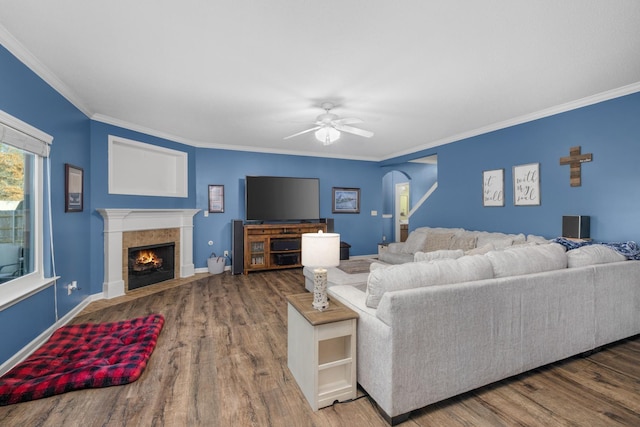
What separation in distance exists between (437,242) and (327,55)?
11.5 ft

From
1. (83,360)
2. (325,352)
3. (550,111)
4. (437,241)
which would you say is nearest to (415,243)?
(437,241)

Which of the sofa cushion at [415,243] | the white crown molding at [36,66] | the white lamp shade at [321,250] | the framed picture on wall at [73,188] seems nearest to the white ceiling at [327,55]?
the white crown molding at [36,66]

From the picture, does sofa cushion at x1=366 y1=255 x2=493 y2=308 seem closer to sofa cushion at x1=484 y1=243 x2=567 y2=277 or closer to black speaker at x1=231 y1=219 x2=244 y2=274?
sofa cushion at x1=484 y1=243 x2=567 y2=277

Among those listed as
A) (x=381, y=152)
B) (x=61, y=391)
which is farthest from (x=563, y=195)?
(x=61, y=391)

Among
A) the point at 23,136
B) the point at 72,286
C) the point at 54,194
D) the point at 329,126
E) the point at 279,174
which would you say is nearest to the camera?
the point at 23,136

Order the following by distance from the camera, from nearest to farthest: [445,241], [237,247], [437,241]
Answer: [445,241], [437,241], [237,247]

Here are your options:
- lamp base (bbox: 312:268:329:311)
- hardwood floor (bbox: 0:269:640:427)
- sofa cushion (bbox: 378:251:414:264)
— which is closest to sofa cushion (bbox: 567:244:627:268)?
hardwood floor (bbox: 0:269:640:427)

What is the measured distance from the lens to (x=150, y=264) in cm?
473

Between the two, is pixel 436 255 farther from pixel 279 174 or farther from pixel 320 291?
pixel 279 174

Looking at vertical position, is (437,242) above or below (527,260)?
below

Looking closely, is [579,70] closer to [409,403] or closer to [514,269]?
[514,269]

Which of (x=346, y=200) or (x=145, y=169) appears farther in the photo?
(x=346, y=200)

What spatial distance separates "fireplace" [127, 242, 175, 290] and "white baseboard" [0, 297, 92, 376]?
0.91 metres

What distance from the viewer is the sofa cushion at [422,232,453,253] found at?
182 inches
